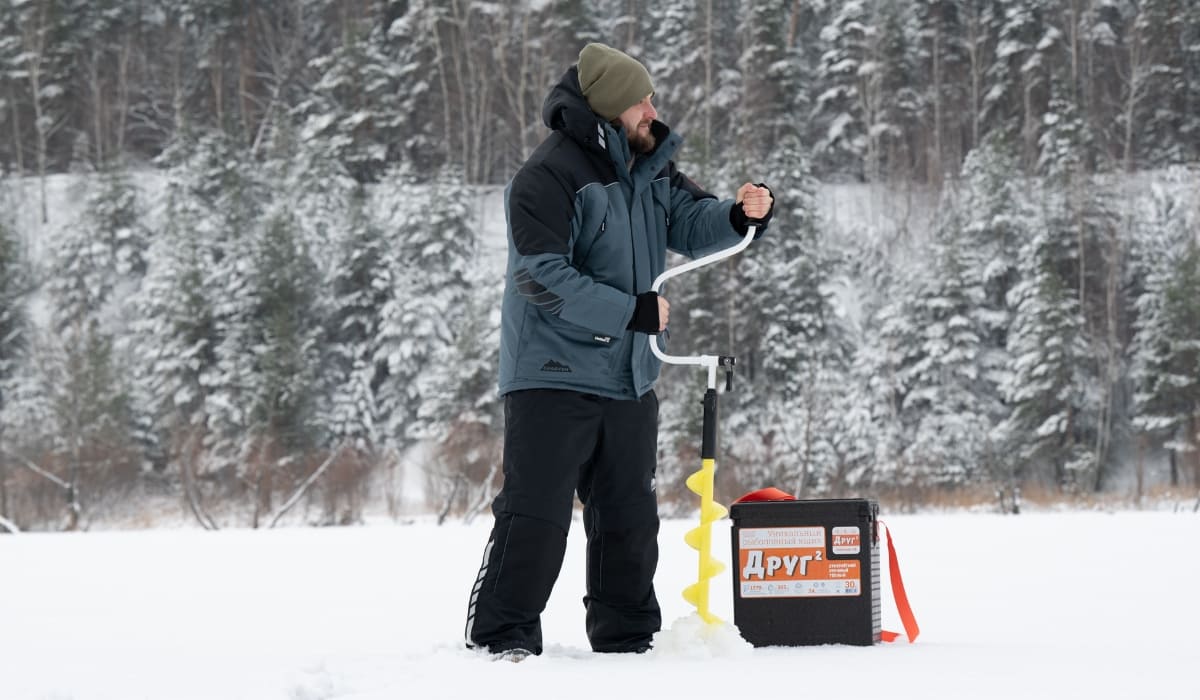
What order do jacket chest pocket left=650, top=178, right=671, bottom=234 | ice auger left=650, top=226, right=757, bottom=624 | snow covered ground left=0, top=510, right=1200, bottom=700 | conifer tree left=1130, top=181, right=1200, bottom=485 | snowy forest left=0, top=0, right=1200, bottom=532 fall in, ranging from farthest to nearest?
1. snowy forest left=0, top=0, right=1200, bottom=532
2. conifer tree left=1130, top=181, right=1200, bottom=485
3. jacket chest pocket left=650, top=178, right=671, bottom=234
4. ice auger left=650, top=226, right=757, bottom=624
5. snow covered ground left=0, top=510, right=1200, bottom=700

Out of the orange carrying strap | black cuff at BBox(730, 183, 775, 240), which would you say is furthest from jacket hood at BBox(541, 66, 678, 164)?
the orange carrying strap

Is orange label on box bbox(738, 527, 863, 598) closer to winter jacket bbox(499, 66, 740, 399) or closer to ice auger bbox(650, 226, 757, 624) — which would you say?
Answer: ice auger bbox(650, 226, 757, 624)

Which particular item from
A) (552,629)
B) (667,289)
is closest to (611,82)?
(552,629)

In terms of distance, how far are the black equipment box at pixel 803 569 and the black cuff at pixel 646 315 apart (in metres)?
0.59

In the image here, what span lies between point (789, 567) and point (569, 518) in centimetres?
63

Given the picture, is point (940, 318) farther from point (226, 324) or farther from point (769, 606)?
point (769, 606)

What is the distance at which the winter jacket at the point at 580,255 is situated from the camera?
115 inches

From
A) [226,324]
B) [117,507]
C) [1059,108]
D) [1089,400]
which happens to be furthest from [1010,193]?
[117,507]

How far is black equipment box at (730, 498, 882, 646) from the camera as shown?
311cm

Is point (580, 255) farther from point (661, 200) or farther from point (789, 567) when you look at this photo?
point (789, 567)

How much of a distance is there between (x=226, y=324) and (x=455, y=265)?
580 centimetres

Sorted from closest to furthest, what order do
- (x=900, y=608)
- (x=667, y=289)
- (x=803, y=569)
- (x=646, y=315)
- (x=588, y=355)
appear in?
1. (x=646, y=315)
2. (x=588, y=355)
3. (x=803, y=569)
4. (x=900, y=608)
5. (x=667, y=289)

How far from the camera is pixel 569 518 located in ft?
10.1

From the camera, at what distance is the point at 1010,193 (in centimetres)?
2780
